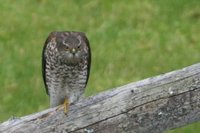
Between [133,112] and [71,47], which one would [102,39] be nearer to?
[71,47]

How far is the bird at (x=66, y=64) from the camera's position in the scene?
464cm

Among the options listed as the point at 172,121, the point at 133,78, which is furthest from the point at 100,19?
the point at 172,121

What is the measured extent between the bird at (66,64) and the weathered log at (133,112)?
3.93ft

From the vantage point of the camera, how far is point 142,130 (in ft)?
10.5

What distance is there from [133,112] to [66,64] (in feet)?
5.11

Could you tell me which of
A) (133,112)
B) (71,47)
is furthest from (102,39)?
(133,112)

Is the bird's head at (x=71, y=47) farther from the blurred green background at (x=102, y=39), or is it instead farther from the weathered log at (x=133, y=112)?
the blurred green background at (x=102, y=39)

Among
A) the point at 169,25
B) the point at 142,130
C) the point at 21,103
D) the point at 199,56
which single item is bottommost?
the point at 142,130

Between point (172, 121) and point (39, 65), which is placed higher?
point (39, 65)

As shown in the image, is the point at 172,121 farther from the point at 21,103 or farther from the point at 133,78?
the point at 133,78

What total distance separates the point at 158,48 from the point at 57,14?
1.64 m

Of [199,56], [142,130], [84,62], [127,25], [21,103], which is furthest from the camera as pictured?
[127,25]

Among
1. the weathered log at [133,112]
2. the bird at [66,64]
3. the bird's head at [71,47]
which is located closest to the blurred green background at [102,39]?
the bird at [66,64]

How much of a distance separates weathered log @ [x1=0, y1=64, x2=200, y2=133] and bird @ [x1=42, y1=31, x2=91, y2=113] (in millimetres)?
1197
